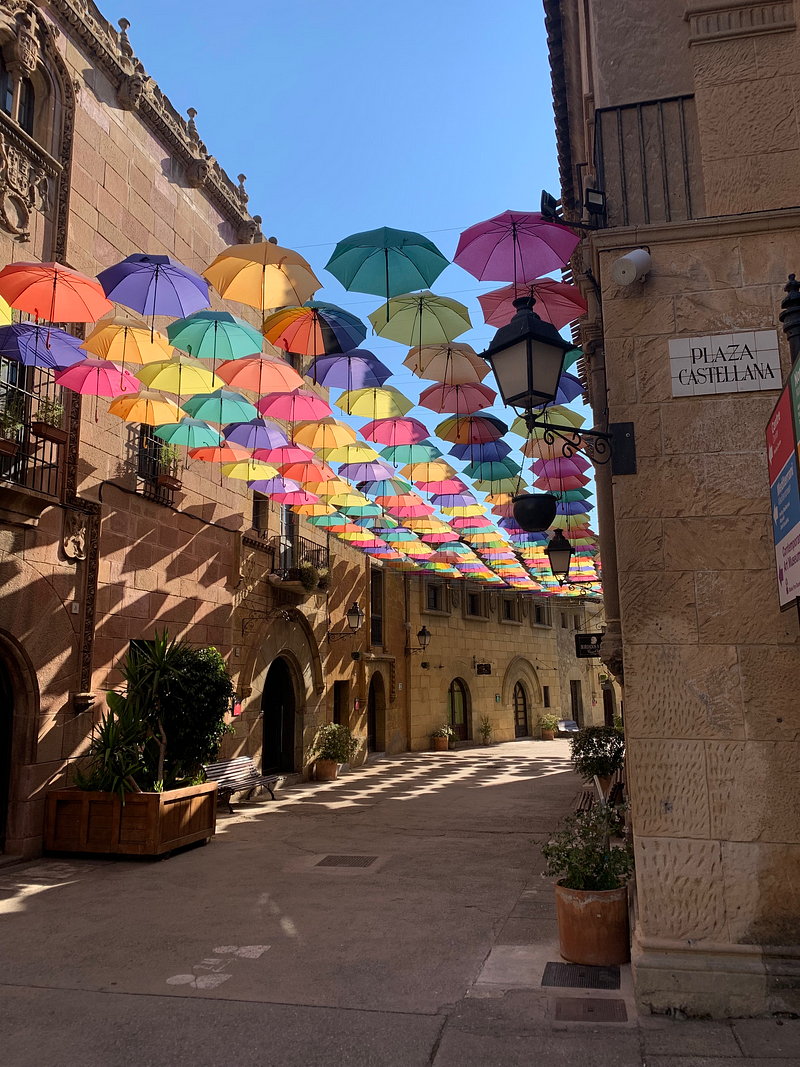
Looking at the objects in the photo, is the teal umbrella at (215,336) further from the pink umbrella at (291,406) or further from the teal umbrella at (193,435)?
the teal umbrella at (193,435)

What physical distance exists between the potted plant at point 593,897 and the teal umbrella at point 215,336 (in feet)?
18.5

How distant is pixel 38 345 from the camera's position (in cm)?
812

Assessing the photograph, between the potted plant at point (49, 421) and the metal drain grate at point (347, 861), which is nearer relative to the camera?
the metal drain grate at point (347, 861)

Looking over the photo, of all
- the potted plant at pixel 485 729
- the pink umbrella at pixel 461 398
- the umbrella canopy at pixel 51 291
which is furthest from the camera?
the potted plant at pixel 485 729

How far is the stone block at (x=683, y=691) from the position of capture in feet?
14.7

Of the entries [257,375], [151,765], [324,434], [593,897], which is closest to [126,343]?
[257,375]

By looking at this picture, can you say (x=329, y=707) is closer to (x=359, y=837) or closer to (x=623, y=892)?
(x=359, y=837)

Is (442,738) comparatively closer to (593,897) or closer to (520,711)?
(520,711)

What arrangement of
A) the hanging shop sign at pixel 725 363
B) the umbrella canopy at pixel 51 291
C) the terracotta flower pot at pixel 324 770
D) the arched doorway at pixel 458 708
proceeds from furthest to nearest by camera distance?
the arched doorway at pixel 458 708 → the terracotta flower pot at pixel 324 770 → the umbrella canopy at pixel 51 291 → the hanging shop sign at pixel 725 363

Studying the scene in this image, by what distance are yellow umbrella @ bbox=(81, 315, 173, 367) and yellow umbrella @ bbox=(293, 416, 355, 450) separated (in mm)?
2603

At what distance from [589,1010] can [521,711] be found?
1129 inches

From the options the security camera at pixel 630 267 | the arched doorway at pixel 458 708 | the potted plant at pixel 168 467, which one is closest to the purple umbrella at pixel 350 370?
the potted plant at pixel 168 467

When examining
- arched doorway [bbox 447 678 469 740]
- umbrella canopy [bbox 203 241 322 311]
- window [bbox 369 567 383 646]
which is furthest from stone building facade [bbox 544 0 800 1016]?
arched doorway [bbox 447 678 469 740]

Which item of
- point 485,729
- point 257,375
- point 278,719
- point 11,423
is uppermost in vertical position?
point 257,375
